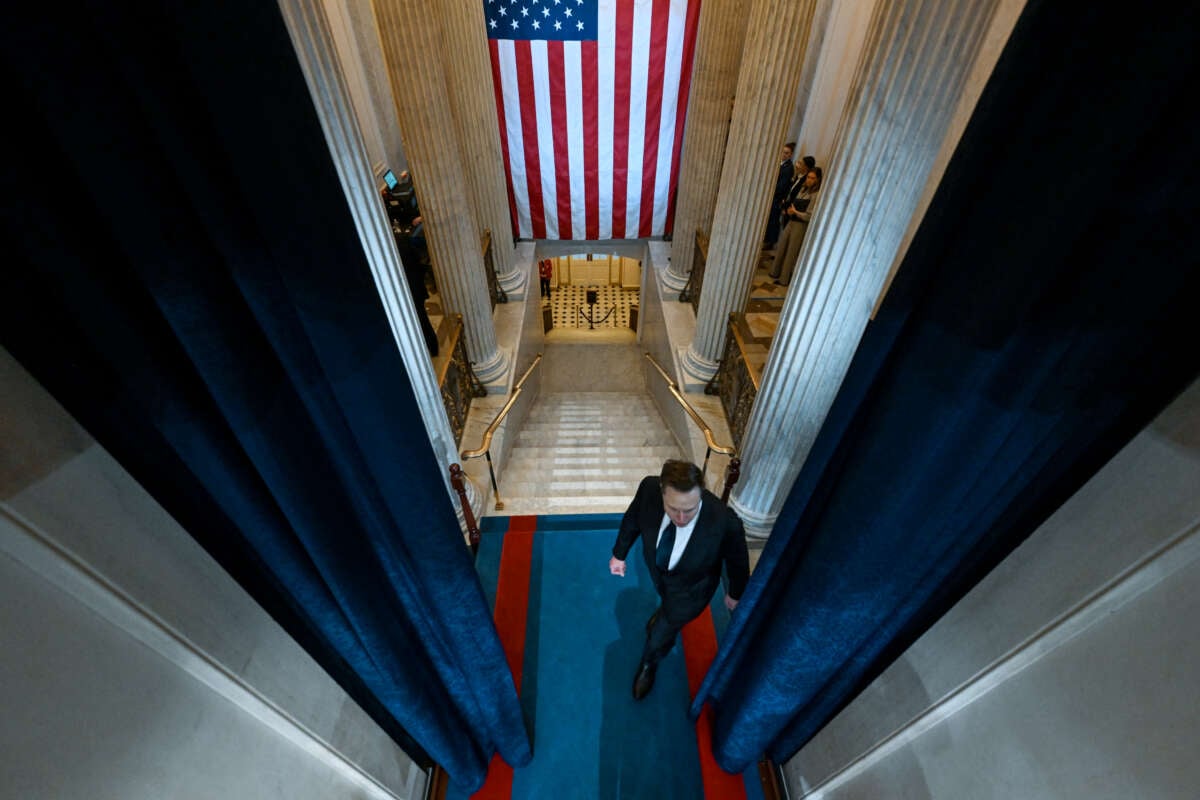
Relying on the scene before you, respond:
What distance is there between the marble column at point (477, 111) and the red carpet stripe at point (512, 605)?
4.03 metres

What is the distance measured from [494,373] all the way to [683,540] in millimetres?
3849

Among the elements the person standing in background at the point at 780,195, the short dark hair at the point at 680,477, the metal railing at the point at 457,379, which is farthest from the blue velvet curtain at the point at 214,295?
the person standing in background at the point at 780,195

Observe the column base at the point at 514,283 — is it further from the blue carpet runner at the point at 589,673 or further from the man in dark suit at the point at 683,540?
the man in dark suit at the point at 683,540

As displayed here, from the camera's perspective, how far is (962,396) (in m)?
1.08

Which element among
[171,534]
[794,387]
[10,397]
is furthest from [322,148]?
[794,387]

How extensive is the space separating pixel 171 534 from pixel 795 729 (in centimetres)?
260

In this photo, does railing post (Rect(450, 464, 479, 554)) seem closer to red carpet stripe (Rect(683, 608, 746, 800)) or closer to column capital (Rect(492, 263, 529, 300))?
red carpet stripe (Rect(683, 608, 746, 800))

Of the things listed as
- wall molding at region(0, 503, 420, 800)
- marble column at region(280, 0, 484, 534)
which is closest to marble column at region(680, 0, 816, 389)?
marble column at region(280, 0, 484, 534)

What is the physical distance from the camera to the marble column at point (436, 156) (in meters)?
3.64

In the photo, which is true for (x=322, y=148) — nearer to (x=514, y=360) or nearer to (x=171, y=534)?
(x=171, y=534)

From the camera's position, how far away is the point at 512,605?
11.3 feet

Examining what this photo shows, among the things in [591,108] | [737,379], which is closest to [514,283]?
[591,108]

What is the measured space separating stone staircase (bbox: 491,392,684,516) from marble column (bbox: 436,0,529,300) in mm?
2596

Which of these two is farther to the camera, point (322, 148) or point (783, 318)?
point (783, 318)
